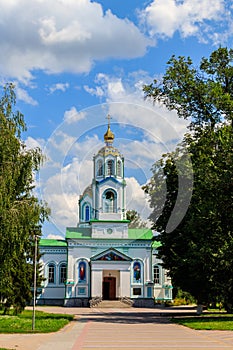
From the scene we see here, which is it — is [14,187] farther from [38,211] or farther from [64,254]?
[64,254]

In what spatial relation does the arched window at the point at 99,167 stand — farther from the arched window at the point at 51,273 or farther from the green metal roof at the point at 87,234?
the arched window at the point at 51,273

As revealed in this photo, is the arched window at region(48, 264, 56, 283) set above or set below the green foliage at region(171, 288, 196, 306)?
above

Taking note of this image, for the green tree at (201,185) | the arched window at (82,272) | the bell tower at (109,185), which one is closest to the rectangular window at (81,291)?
the arched window at (82,272)

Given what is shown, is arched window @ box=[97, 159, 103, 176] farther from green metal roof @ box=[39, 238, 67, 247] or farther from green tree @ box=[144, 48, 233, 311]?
green tree @ box=[144, 48, 233, 311]

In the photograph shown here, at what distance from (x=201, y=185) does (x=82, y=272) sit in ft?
107

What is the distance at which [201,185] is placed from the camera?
26766 millimetres

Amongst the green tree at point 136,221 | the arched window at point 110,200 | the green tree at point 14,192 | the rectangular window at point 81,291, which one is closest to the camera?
the green tree at point 14,192

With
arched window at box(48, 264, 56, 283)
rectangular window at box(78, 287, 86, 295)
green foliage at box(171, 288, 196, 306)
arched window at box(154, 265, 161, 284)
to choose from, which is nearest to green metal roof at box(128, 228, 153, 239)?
arched window at box(154, 265, 161, 284)

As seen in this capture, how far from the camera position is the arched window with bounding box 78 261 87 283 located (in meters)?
56.0

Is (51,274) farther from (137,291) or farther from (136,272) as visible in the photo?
(137,291)

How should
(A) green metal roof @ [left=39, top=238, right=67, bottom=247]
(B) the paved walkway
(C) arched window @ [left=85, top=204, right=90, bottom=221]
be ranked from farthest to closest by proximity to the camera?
1. (C) arched window @ [left=85, top=204, right=90, bottom=221]
2. (A) green metal roof @ [left=39, top=238, right=67, bottom=247]
3. (B) the paved walkway

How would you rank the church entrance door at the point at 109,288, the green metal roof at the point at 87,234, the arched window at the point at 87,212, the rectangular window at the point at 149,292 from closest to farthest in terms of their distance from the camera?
the rectangular window at the point at 149,292, the church entrance door at the point at 109,288, the green metal roof at the point at 87,234, the arched window at the point at 87,212

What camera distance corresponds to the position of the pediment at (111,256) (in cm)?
5531

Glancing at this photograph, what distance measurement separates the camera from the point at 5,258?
20297 millimetres
